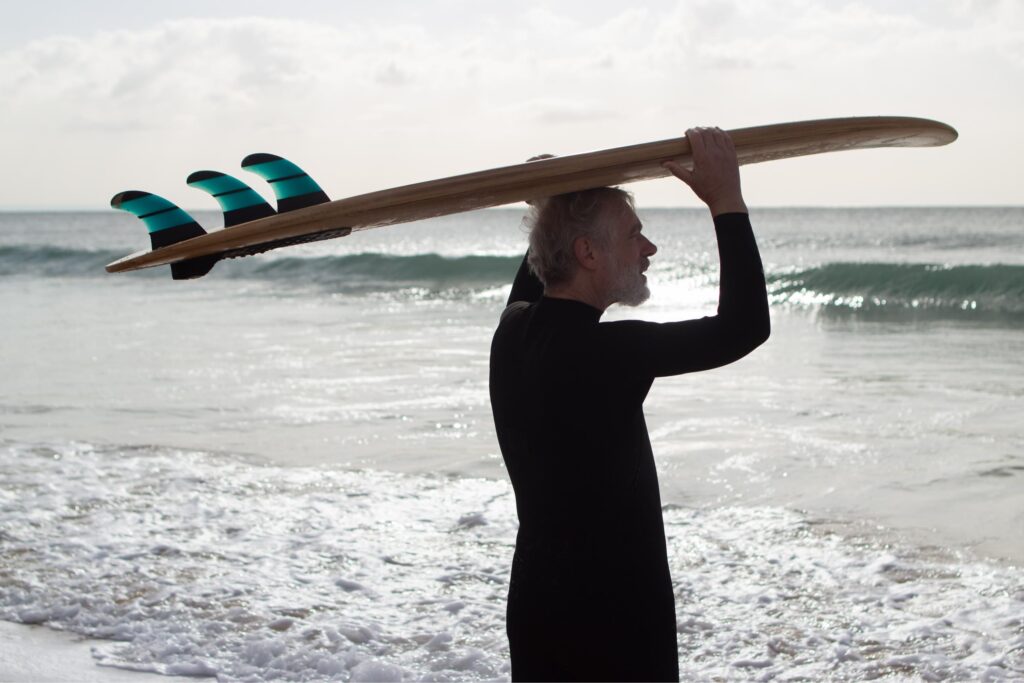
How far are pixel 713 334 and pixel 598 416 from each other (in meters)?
0.28

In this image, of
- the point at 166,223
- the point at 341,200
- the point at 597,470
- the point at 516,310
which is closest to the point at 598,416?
the point at 597,470

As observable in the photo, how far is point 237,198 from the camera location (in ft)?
8.88

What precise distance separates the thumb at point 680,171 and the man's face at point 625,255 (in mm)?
123

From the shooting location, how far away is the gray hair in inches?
93.6

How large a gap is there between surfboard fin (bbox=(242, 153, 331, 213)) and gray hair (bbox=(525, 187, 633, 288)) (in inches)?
23.4

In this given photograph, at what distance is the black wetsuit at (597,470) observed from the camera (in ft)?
7.27

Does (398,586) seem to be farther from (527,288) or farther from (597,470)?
(597,470)

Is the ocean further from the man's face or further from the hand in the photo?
the hand

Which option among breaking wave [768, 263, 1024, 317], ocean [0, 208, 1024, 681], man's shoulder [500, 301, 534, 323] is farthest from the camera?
breaking wave [768, 263, 1024, 317]

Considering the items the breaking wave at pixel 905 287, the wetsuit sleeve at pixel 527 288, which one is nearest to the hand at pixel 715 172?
the wetsuit sleeve at pixel 527 288

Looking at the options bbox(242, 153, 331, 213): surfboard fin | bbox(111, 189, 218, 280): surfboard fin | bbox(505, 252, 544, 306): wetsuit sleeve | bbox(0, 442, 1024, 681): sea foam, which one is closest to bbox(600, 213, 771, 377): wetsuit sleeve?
bbox(505, 252, 544, 306): wetsuit sleeve

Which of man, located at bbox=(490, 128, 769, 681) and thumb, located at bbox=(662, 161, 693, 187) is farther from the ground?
thumb, located at bbox=(662, 161, 693, 187)

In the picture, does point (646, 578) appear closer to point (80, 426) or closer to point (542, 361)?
point (542, 361)

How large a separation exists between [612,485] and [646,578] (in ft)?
0.72
